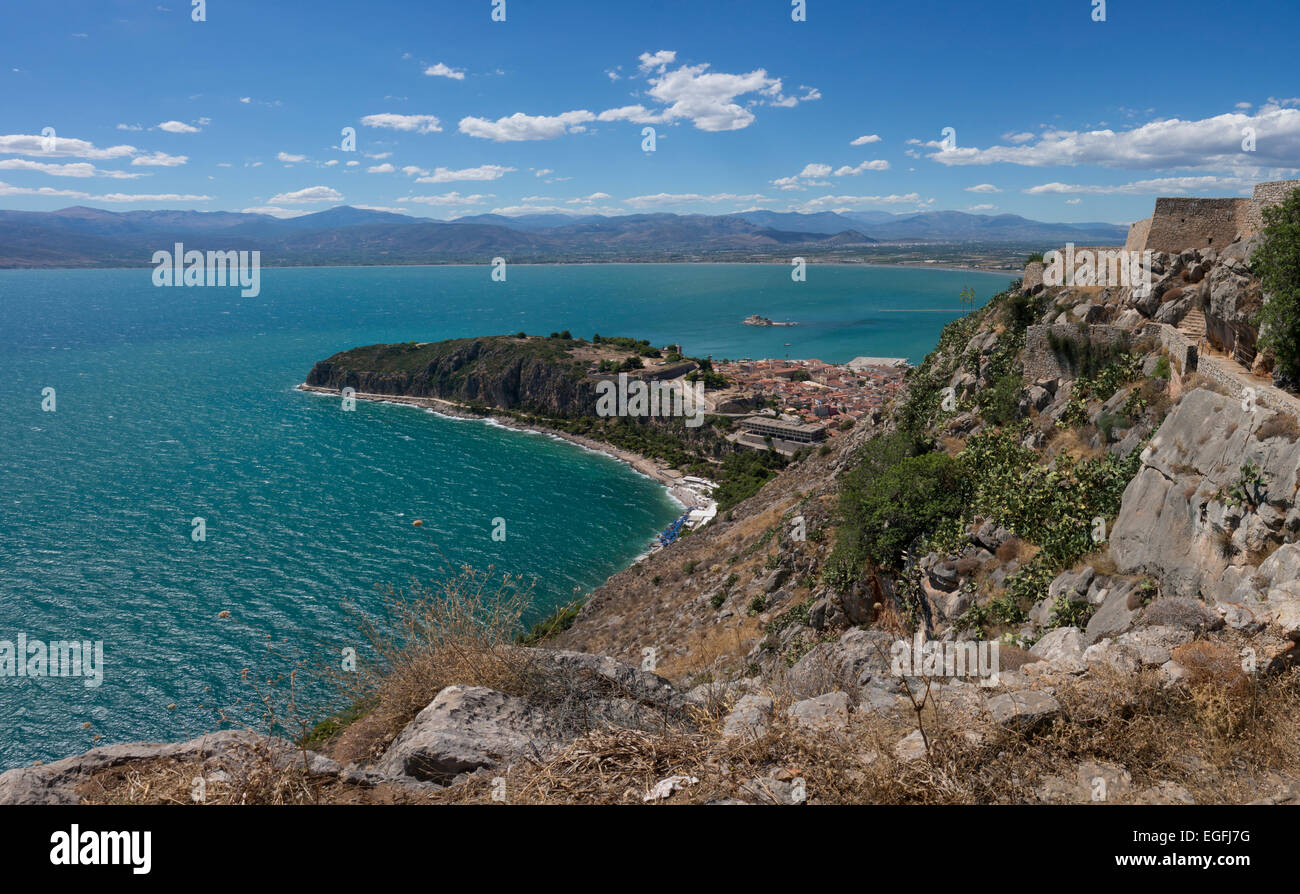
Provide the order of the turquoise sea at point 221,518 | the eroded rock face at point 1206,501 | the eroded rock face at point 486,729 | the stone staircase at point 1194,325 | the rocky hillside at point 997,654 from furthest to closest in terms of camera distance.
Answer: the turquoise sea at point 221,518 → the stone staircase at point 1194,325 → the eroded rock face at point 1206,501 → the eroded rock face at point 486,729 → the rocky hillside at point 997,654

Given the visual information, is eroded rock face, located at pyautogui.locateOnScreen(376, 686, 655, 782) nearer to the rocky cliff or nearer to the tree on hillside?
the tree on hillside

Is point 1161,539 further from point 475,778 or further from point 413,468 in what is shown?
point 413,468

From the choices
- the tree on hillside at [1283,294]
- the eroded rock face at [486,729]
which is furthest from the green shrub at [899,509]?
the eroded rock face at [486,729]

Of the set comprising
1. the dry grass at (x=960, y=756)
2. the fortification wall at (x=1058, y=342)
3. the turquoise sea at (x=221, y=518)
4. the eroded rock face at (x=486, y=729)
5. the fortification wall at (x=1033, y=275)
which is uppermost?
the fortification wall at (x=1033, y=275)

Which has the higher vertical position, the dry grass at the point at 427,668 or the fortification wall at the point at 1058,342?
the fortification wall at the point at 1058,342

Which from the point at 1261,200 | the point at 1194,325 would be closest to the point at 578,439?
the point at 1194,325

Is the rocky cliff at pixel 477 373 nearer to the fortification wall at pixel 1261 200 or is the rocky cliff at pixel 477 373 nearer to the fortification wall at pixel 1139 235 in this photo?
the fortification wall at pixel 1139 235

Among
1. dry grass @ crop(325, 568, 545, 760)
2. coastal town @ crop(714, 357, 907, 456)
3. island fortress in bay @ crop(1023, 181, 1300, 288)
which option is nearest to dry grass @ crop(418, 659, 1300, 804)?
dry grass @ crop(325, 568, 545, 760)

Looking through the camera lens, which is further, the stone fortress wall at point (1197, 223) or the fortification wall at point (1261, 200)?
the stone fortress wall at point (1197, 223)
